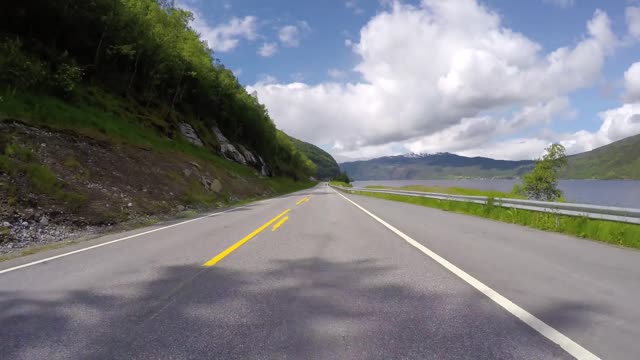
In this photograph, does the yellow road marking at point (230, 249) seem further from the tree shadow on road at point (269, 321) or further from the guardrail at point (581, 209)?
the guardrail at point (581, 209)

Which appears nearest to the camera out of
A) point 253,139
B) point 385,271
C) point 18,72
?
point 385,271

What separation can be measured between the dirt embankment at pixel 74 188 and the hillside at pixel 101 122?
1.9 inches

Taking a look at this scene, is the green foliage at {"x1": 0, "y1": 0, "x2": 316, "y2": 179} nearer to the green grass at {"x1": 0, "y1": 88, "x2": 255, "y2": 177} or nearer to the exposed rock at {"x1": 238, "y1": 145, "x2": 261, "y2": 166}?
the green grass at {"x1": 0, "y1": 88, "x2": 255, "y2": 177}

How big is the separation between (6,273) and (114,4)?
3011 centimetres

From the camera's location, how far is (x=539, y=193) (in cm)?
4475

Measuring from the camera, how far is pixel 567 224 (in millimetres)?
9758

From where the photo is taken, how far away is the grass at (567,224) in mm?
7953

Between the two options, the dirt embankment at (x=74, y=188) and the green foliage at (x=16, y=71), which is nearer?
the dirt embankment at (x=74, y=188)

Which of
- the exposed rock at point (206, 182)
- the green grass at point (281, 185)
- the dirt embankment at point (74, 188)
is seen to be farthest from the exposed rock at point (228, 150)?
the dirt embankment at point (74, 188)

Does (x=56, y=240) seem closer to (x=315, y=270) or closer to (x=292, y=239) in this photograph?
(x=292, y=239)

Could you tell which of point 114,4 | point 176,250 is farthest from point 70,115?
point 176,250

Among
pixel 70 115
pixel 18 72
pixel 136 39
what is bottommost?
pixel 70 115

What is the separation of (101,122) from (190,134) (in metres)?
17.9

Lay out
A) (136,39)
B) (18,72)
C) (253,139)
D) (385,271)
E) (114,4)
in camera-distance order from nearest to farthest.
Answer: (385,271)
(18,72)
(114,4)
(136,39)
(253,139)
